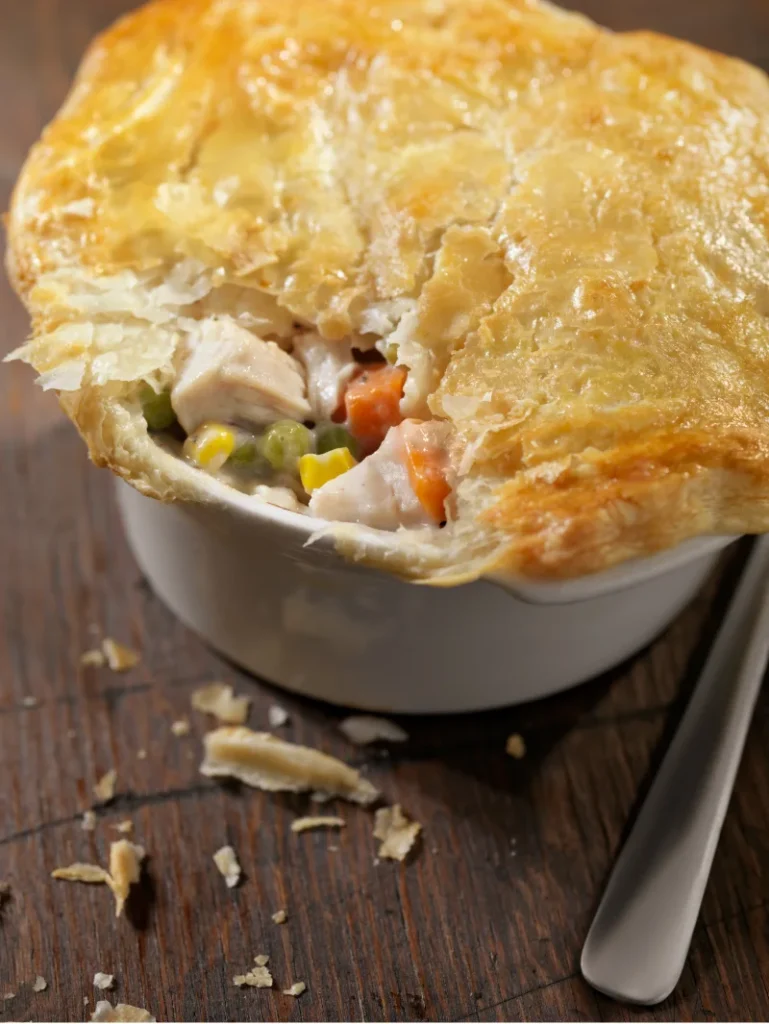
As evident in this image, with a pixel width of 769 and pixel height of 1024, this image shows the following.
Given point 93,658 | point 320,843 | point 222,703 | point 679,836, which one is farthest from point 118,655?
point 679,836

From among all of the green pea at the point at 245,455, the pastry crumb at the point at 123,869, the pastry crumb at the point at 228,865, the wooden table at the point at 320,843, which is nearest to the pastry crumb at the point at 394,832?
the wooden table at the point at 320,843

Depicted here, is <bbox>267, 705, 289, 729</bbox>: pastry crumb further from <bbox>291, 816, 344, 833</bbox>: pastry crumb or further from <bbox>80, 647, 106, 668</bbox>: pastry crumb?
<bbox>80, 647, 106, 668</bbox>: pastry crumb

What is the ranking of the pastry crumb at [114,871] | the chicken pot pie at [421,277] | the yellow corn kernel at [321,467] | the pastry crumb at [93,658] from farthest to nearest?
the pastry crumb at [93,658] → the pastry crumb at [114,871] → the yellow corn kernel at [321,467] → the chicken pot pie at [421,277]

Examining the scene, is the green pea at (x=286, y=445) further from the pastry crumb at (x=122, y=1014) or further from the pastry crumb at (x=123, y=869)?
the pastry crumb at (x=122, y=1014)

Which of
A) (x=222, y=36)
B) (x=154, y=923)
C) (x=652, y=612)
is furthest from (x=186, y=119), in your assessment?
(x=154, y=923)

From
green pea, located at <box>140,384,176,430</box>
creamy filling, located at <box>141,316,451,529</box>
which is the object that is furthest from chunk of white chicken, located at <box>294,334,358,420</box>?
green pea, located at <box>140,384,176,430</box>

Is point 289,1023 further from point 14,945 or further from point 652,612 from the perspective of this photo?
point 652,612

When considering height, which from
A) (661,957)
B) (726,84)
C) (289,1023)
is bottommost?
(289,1023)
